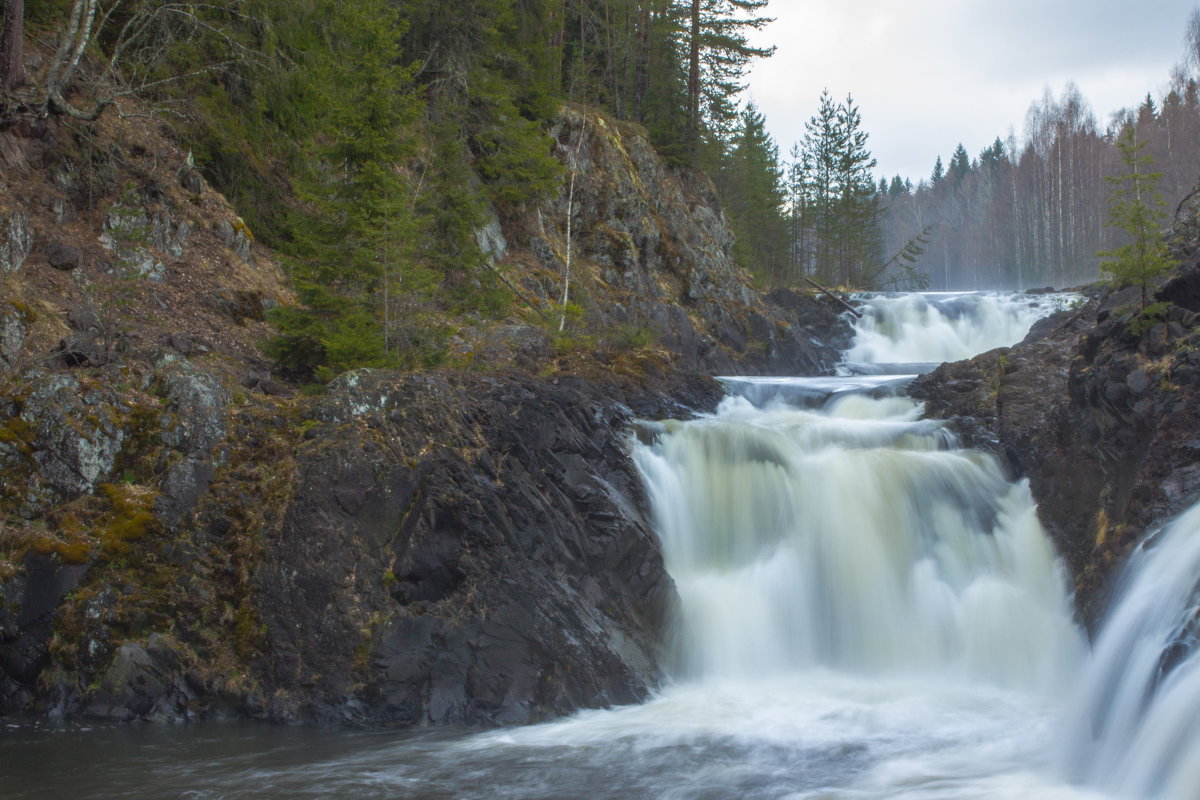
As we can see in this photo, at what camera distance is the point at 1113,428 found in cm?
884

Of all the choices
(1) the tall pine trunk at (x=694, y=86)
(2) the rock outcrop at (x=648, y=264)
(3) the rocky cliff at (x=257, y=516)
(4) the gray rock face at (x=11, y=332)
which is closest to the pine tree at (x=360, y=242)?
(3) the rocky cliff at (x=257, y=516)

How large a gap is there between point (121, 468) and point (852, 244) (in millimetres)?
40783

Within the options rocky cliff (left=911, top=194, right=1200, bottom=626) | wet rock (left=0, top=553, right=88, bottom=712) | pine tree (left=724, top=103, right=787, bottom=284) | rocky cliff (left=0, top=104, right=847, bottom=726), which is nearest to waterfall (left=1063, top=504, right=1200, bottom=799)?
rocky cliff (left=911, top=194, right=1200, bottom=626)

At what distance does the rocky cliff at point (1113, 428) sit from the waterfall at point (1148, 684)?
24.6 inches

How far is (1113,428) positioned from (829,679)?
452 centimetres

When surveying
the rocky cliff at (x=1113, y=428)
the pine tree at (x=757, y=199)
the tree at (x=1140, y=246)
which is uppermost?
the pine tree at (x=757, y=199)

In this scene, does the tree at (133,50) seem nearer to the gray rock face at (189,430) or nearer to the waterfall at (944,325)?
the gray rock face at (189,430)

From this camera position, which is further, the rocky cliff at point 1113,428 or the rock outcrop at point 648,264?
the rock outcrop at point 648,264

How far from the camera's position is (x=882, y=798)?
6051 millimetres

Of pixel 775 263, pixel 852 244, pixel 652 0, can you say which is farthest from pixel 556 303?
pixel 852 244

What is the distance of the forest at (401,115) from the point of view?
34.0ft

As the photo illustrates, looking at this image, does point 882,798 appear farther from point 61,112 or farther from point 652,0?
point 652,0

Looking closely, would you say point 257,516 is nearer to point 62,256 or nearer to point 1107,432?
point 62,256

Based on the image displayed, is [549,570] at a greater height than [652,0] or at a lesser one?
lesser
